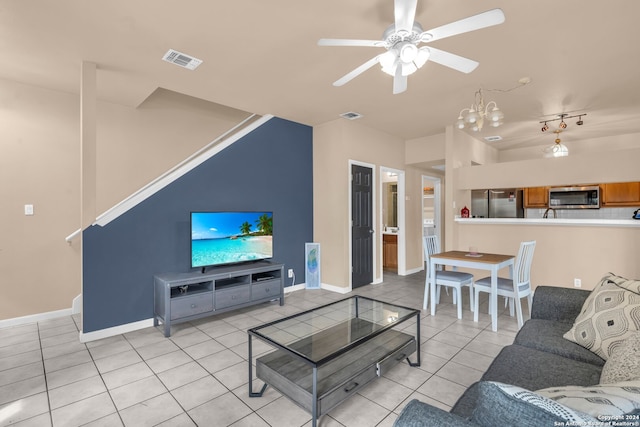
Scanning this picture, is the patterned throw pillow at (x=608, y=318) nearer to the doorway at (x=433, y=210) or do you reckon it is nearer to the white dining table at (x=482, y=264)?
the white dining table at (x=482, y=264)

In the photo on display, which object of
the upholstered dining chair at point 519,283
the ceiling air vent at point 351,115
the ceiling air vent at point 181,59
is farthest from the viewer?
the ceiling air vent at point 351,115

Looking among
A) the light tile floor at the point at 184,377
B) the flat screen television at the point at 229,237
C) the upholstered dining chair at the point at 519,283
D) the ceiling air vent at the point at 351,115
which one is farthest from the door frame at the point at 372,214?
the upholstered dining chair at the point at 519,283

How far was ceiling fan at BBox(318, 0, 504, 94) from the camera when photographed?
1.88 metres

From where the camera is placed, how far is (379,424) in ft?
6.16

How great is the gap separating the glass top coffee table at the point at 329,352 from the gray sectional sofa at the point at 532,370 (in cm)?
72

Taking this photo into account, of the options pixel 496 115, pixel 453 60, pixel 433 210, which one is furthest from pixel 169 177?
pixel 433 210

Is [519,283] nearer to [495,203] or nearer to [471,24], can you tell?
[471,24]

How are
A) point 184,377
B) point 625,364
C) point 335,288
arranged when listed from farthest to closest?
1. point 335,288
2. point 184,377
3. point 625,364

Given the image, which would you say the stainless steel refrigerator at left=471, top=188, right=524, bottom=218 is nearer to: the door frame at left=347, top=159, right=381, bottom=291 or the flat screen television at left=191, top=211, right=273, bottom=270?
the door frame at left=347, top=159, right=381, bottom=291

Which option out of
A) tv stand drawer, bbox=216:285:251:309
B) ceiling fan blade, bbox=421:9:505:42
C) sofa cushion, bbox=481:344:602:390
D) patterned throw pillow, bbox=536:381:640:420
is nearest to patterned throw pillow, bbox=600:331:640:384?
sofa cushion, bbox=481:344:602:390

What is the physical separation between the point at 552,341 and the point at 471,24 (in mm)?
2038

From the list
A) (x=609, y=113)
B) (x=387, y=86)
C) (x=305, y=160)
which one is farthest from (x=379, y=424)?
(x=609, y=113)

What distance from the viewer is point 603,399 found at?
0.83m

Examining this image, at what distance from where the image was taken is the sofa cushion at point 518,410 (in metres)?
0.73
